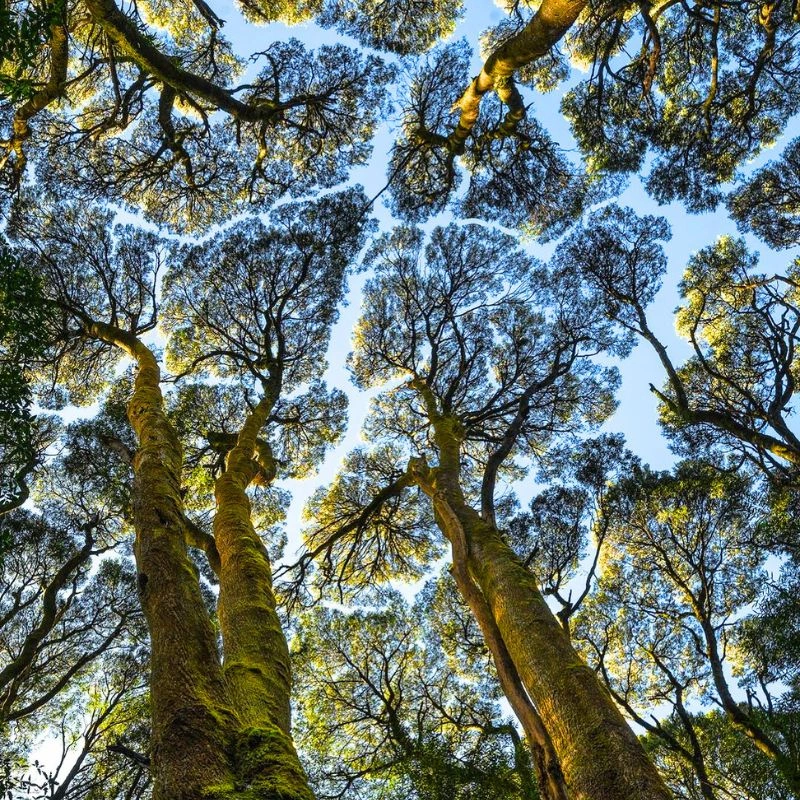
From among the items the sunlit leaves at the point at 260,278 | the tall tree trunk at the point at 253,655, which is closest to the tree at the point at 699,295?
the sunlit leaves at the point at 260,278

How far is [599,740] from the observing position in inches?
173

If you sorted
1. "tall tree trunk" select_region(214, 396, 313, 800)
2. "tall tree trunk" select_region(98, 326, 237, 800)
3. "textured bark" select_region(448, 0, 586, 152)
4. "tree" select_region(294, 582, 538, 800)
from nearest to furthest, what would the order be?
"tall tree trunk" select_region(98, 326, 237, 800) < "tall tree trunk" select_region(214, 396, 313, 800) < "textured bark" select_region(448, 0, 586, 152) < "tree" select_region(294, 582, 538, 800)

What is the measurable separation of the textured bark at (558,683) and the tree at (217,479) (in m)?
2.36

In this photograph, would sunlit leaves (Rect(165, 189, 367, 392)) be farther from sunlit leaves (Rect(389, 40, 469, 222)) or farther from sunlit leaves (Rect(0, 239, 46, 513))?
sunlit leaves (Rect(0, 239, 46, 513))

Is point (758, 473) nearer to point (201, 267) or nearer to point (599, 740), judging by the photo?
point (599, 740)

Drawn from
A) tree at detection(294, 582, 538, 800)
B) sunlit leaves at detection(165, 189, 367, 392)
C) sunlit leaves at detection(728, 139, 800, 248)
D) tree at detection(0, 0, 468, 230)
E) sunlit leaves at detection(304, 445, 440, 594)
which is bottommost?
tree at detection(294, 582, 538, 800)

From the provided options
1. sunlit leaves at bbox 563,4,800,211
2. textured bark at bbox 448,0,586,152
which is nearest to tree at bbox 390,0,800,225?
sunlit leaves at bbox 563,4,800,211

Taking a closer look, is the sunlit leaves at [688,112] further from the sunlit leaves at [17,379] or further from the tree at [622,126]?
the sunlit leaves at [17,379]

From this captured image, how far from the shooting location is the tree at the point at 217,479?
2.77m

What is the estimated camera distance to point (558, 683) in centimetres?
497

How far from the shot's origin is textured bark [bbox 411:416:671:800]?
4133mm

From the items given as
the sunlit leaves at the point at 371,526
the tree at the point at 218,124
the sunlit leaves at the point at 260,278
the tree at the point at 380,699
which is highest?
the tree at the point at 218,124

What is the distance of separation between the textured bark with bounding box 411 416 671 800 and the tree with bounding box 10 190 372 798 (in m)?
2.36

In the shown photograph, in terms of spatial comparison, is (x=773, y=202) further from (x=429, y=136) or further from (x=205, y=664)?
(x=205, y=664)
